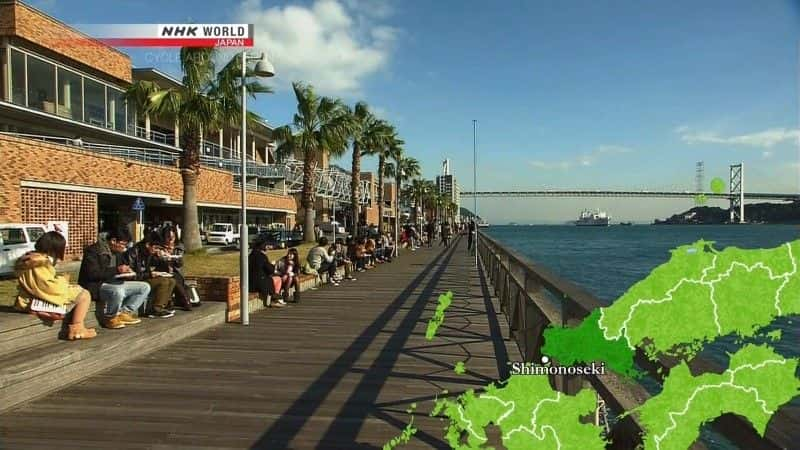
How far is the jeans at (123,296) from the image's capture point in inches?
248

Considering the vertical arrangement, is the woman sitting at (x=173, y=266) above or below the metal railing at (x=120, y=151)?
below

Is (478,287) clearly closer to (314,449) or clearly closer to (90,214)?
(314,449)

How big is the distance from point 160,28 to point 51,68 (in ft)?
72.6

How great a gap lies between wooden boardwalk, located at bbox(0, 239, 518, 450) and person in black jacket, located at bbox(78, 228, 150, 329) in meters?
0.68

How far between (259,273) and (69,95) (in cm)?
2337

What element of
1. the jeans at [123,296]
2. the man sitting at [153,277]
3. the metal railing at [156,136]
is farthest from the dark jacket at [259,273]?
the metal railing at [156,136]

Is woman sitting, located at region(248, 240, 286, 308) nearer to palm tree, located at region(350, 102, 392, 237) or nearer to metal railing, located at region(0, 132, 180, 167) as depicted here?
metal railing, located at region(0, 132, 180, 167)

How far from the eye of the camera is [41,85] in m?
25.6

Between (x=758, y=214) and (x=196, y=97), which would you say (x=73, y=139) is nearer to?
(x=196, y=97)

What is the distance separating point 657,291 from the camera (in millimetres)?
2479

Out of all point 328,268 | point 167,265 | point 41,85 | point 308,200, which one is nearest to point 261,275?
point 167,265
